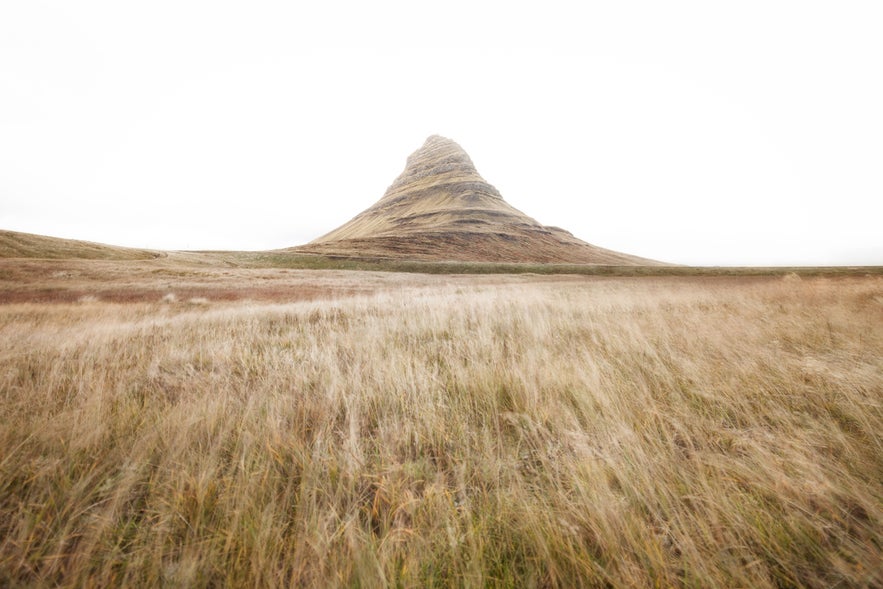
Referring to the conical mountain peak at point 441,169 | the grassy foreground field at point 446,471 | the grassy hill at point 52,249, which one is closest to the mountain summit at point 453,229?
the conical mountain peak at point 441,169

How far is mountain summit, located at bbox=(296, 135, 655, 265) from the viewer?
57406mm

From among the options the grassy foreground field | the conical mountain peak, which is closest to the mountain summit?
the conical mountain peak

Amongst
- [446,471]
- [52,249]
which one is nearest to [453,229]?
[52,249]

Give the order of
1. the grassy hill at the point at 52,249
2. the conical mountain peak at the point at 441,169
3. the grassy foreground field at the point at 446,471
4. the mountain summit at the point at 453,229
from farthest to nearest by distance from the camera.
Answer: the conical mountain peak at the point at 441,169, the mountain summit at the point at 453,229, the grassy hill at the point at 52,249, the grassy foreground field at the point at 446,471

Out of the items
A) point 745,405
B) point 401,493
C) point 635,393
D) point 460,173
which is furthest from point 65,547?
point 460,173

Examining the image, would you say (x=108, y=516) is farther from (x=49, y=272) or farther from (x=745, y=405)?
(x=49, y=272)

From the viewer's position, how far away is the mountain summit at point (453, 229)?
188 feet

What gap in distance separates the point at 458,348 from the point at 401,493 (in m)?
2.30

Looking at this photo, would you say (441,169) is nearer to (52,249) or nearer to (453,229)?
(453,229)

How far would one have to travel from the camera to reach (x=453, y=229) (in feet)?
214

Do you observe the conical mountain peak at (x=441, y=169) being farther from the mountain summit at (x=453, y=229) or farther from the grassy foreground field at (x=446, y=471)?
the grassy foreground field at (x=446, y=471)

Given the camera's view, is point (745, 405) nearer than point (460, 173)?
Yes

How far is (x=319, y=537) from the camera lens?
110 cm

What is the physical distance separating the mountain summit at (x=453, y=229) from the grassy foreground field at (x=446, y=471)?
49.1 metres
